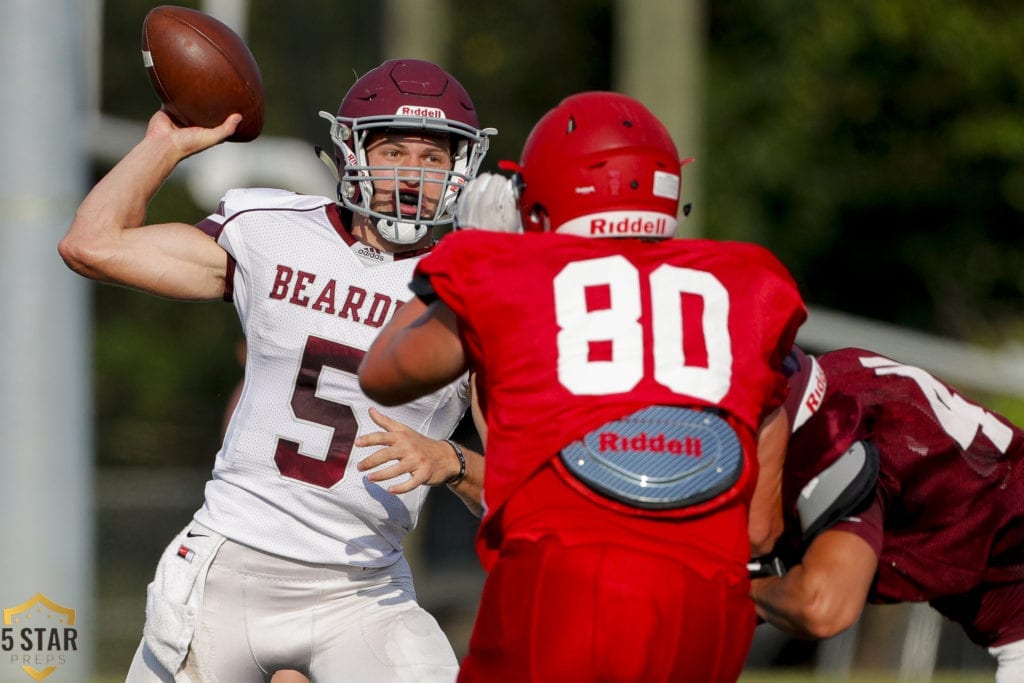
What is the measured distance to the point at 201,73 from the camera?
4.29 metres

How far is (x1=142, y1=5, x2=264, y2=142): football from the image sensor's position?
4289 millimetres

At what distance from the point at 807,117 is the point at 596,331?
1573 cm

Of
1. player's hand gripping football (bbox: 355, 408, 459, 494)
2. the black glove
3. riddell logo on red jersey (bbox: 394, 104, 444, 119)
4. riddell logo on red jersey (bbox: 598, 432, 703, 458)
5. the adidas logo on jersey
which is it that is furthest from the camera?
riddell logo on red jersey (bbox: 394, 104, 444, 119)

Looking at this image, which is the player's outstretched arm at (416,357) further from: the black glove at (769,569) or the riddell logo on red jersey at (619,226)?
the black glove at (769,569)

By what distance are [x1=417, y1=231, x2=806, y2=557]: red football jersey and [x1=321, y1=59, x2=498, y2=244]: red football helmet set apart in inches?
42.1

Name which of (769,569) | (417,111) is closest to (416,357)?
(769,569)

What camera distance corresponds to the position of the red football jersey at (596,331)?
302 cm

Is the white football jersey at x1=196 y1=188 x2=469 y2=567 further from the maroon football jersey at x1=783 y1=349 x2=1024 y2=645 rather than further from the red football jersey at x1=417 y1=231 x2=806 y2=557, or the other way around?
the maroon football jersey at x1=783 y1=349 x2=1024 y2=645

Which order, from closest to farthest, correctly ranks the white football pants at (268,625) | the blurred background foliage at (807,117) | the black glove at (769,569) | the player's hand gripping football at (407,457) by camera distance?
the black glove at (769,569)
the player's hand gripping football at (407,457)
the white football pants at (268,625)
the blurred background foliage at (807,117)

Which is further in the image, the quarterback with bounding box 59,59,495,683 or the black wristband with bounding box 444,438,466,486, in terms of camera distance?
the quarterback with bounding box 59,59,495,683

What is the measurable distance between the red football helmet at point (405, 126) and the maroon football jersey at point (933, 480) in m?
1.11

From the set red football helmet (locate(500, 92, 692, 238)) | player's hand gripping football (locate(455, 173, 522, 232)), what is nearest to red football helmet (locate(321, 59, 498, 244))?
player's hand gripping football (locate(455, 173, 522, 232))

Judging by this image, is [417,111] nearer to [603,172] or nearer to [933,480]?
[603,172]

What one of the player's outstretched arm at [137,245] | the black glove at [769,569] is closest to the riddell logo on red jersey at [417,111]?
the player's outstretched arm at [137,245]
